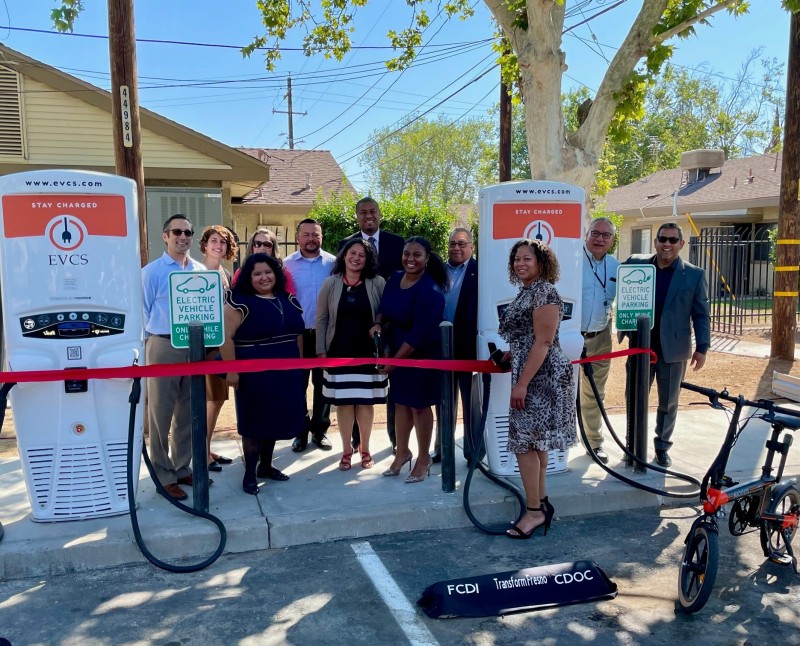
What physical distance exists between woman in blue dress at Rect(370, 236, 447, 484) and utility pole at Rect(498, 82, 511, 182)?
30.6 feet

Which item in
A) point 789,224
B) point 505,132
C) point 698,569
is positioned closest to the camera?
point 698,569

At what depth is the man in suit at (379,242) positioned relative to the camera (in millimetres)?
6336

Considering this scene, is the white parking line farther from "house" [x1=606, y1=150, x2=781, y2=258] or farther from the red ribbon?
"house" [x1=606, y1=150, x2=781, y2=258]

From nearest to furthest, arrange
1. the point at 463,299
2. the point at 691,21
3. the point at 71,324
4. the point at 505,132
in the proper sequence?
the point at 71,324, the point at 463,299, the point at 691,21, the point at 505,132

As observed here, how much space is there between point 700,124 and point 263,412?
145 ft

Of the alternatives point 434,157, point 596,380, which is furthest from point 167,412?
point 434,157

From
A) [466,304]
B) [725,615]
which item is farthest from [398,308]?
[725,615]

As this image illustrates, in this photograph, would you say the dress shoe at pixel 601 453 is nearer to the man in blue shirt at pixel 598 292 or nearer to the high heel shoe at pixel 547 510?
the man in blue shirt at pixel 598 292

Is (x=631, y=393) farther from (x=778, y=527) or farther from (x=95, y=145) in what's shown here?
(x=95, y=145)

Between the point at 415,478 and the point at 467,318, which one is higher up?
the point at 467,318

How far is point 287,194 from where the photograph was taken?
21.0 m

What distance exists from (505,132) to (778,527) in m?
11.5

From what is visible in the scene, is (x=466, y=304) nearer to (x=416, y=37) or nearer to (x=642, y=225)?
(x=416, y=37)

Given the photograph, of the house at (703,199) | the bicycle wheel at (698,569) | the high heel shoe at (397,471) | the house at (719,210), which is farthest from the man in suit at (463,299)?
the house at (703,199)
